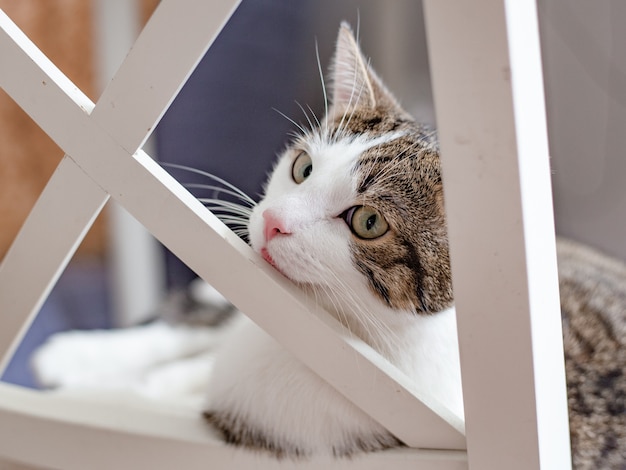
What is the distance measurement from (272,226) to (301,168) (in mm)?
136

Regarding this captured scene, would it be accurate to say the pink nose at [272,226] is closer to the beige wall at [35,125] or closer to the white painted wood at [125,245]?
the white painted wood at [125,245]

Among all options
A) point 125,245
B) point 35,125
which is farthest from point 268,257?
point 35,125

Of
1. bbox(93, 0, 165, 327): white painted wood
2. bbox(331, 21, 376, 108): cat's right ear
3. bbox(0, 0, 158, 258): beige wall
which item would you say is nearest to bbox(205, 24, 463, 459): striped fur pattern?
bbox(331, 21, 376, 108): cat's right ear

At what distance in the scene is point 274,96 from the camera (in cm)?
96

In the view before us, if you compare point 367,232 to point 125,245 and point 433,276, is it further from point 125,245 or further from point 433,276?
point 125,245

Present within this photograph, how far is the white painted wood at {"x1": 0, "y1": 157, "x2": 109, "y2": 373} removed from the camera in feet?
1.91

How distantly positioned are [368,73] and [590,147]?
42 centimetres

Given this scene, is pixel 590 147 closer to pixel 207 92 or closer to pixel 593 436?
pixel 593 436

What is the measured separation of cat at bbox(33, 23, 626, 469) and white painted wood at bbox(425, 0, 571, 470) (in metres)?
0.15

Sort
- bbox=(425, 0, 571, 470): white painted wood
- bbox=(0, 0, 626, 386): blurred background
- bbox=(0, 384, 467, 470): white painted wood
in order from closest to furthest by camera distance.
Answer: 1. bbox=(425, 0, 571, 470): white painted wood
2. bbox=(0, 384, 467, 470): white painted wood
3. bbox=(0, 0, 626, 386): blurred background

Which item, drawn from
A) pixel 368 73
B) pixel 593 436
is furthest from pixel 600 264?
pixel 368 73

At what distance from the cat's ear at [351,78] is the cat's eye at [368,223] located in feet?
0.67

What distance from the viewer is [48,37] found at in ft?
5.63

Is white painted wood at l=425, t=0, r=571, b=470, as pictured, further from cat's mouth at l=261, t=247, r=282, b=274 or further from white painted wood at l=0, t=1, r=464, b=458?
cat's mouth at l=261, t=247, r=282, b=274
